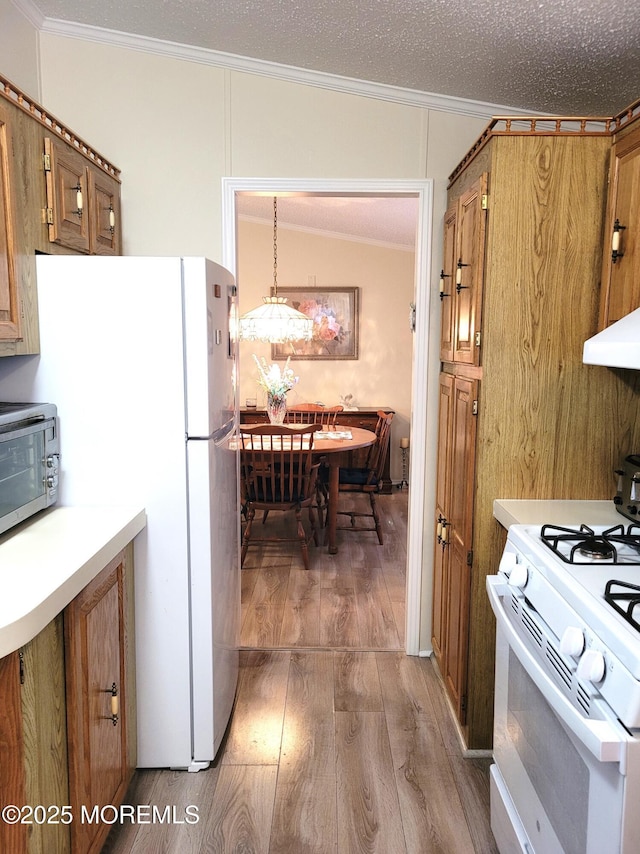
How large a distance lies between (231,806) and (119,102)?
2.67 meters

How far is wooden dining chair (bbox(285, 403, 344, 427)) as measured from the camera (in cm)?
593

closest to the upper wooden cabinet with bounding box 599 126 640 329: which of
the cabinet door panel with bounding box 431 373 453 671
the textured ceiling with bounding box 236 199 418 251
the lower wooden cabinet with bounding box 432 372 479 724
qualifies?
the lower wooden cabinet with bounding box 432 372 479 724

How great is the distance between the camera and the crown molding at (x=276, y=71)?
2.56 meters

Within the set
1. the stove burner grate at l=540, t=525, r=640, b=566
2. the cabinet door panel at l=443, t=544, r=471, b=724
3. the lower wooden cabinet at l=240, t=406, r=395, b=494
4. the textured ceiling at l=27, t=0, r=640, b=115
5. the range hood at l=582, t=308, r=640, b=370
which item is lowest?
the cabinet door panel at l=443, t=544, r=471, b=724

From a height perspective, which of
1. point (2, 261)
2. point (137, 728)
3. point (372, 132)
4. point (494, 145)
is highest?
point (372, 132)

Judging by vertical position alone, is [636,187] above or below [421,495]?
above

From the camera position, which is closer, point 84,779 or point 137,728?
point 84,779

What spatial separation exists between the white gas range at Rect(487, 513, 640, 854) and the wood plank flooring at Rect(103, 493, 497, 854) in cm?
33

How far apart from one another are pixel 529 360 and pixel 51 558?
1.55m

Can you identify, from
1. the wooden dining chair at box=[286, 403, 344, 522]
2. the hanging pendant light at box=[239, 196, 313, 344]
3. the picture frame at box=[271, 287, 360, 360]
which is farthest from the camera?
the picture frame at box=[271, 287, 360, 360]

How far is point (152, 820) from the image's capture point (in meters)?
1.95

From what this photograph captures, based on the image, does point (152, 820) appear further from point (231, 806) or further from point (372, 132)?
point (372, 132)

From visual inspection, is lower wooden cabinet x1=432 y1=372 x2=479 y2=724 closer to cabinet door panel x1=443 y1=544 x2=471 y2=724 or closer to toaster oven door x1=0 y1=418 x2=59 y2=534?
cabinet door panel x1=443 y1=544 x2=471 y2=724

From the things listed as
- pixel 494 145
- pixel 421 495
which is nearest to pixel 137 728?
pixel 421 495
